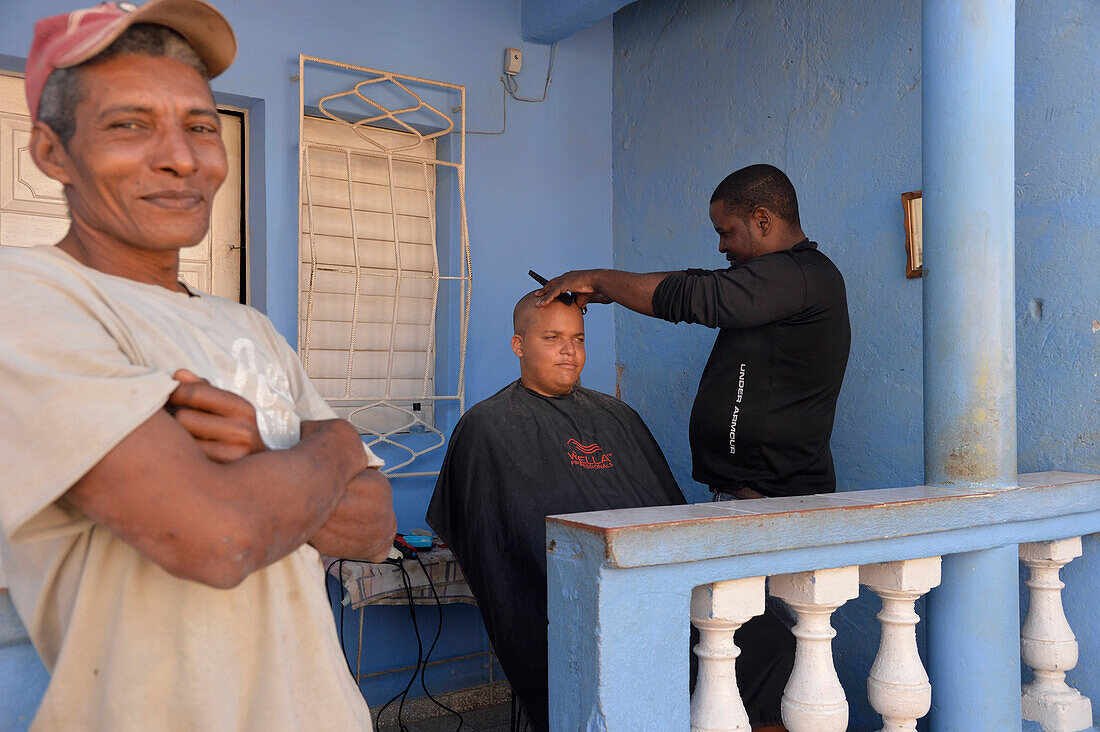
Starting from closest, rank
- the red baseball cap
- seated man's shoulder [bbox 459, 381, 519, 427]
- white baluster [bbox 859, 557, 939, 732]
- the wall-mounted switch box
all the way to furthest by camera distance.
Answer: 1. the red baseball cap
2. white baluster [bbox 859, 557, 939, 732]
3. seated man's shoulder [bbox 459, 381, 519, 427]
4. the wall-mounted switch box

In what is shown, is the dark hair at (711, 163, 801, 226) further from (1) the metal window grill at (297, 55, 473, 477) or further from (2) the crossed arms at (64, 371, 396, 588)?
(2) the crossed arms at (64, 371, 396, 588)

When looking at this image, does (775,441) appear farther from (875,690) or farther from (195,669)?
(195,669)

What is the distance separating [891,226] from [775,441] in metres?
0.99

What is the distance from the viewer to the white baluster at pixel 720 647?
5.20ft

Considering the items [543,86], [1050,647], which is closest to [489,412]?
[1050,647]

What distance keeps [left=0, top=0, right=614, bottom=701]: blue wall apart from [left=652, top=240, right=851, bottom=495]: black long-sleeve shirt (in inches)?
62.2

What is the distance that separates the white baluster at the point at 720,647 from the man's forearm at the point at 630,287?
1.12 metres

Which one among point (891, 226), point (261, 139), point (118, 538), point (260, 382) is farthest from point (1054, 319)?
point (261, 139)

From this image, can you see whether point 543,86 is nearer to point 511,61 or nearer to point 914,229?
point 511,61

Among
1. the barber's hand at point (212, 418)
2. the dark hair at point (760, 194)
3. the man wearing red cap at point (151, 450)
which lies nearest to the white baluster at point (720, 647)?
the man wearing red cap at point (151, 450)

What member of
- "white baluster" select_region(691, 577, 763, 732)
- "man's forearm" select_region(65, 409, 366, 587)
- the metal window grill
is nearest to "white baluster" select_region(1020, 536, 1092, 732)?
"white baluster" select_region(691, 577, 763, 732)

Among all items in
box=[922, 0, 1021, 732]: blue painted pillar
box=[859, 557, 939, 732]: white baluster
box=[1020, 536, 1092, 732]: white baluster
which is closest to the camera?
box=[859, 557, 939, 732]: white baluster

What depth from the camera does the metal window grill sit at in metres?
3.70

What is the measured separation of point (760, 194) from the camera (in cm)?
274
